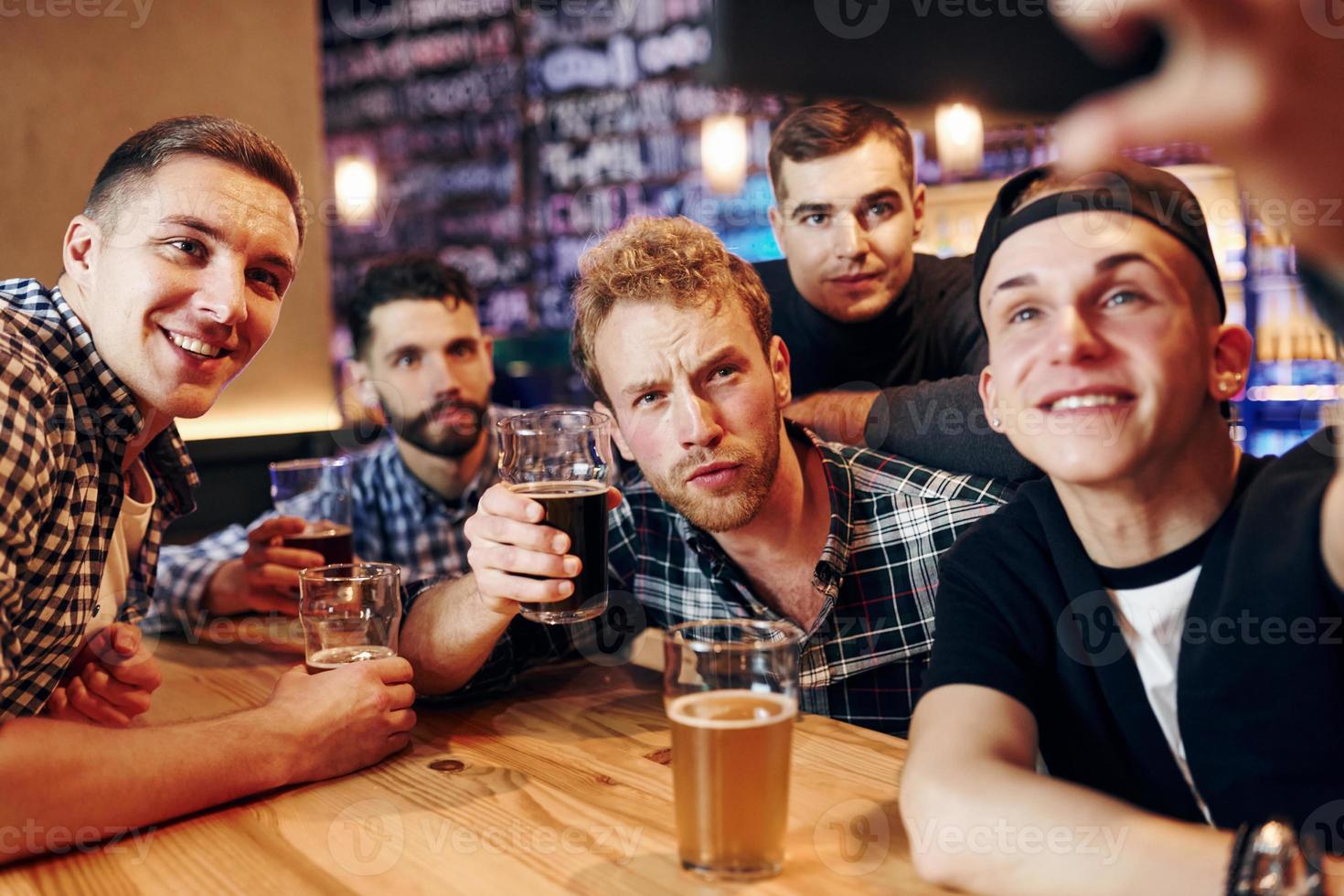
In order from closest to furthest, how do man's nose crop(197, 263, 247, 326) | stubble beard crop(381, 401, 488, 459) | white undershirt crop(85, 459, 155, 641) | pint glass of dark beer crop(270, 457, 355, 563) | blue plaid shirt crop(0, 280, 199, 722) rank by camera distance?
blue plaid shirt crop(0, 280, 199, 722) → man's nose crop(197, 263, 247, 326) → white undershirt crop(85, 459, 155, 641) → pint glass of dark beer crop(270, 457, 355, 563) → stubble beard crop(381, 401, 488, 459)

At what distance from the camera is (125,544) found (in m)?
1.89

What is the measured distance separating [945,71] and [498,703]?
3.43ft

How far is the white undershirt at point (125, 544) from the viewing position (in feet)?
5.69

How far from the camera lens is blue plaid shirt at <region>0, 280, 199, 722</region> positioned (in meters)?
1.16

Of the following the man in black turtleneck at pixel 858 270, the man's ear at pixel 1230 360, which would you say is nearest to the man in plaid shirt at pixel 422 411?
the man in black turtleneck at pixel 858 270

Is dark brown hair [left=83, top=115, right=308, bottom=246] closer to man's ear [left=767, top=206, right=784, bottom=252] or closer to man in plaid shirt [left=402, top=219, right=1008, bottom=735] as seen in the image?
man in plaid shirt [left=402, top=219, right=1008, bottom=735]

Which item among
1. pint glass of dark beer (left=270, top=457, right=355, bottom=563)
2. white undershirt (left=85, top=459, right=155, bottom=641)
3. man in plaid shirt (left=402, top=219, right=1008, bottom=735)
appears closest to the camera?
man in plaid shirt (left=402, top=219, right=1008, bottom=735)

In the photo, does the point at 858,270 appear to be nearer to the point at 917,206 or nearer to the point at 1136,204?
the point at 917,206

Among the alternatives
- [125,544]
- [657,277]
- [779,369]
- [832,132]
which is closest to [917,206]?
[832,132]

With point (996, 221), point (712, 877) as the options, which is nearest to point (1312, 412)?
point (996, 221)

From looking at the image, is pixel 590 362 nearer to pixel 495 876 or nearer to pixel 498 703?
pixel 498 703

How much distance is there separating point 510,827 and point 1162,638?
681mm

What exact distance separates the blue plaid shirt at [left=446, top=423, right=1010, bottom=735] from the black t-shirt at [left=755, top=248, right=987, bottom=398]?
0.60 metres

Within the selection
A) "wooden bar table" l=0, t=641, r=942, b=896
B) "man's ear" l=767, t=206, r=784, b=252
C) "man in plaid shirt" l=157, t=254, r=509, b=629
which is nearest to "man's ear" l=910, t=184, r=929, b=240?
"man's ear" l=767, t=206, r=784, b=252
